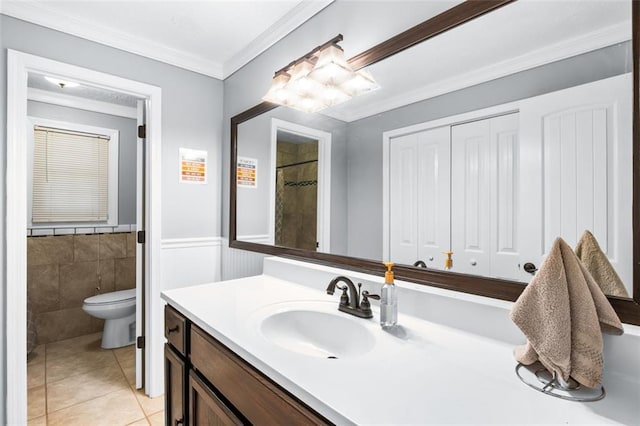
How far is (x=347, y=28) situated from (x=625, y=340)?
1424 millimetres

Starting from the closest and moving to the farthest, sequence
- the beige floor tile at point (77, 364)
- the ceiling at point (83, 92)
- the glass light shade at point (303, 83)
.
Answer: the glass light shade at point (303, 83), the beige floor tile at point (77, 364), the ceiling at point (83, 92)

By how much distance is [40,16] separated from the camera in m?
1.68

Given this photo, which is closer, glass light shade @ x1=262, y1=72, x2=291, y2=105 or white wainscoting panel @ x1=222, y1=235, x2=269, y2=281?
glass light shade @ x1=262, y1=72, x2=291, y2=105

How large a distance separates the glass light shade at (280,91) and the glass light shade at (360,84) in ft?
1.15

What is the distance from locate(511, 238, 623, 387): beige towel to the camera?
0.64 m

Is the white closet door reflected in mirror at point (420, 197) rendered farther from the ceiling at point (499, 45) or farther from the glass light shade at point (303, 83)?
the glass light shade at point (303, 83)

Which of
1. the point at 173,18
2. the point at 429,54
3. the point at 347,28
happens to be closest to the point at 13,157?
the point at 173,18

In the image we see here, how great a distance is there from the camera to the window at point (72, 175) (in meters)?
2.85

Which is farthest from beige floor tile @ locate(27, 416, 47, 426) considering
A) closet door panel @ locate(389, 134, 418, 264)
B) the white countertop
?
closet door panel @ locate(389, 134, 418, 264)

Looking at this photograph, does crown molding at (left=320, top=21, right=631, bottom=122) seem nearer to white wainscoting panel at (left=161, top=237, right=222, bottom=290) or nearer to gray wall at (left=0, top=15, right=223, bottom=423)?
gray wall at (left=0, top=15, right=223, bottom=423)

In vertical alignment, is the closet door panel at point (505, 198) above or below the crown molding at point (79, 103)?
below

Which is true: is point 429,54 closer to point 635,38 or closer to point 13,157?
point 635,38

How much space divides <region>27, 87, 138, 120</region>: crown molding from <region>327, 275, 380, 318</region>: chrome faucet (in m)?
3.23

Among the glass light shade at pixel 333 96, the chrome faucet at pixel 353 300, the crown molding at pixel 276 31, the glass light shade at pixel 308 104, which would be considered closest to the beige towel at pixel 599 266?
the chrome faucet at pixel 353 300
